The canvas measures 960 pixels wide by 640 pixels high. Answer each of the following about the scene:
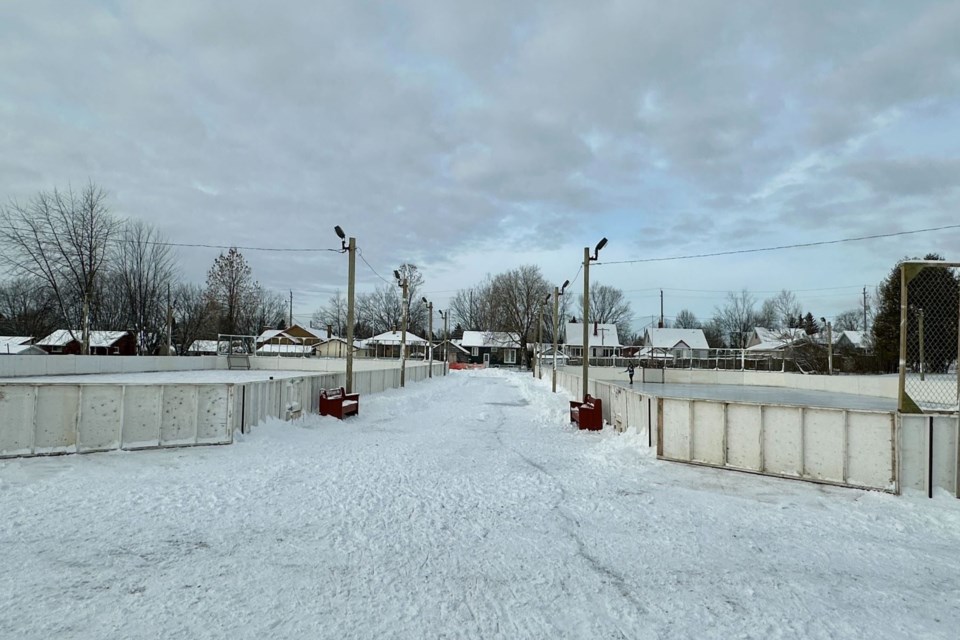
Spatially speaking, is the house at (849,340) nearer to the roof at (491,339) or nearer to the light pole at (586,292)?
the roof at (491,339)

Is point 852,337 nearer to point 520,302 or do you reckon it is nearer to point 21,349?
point 520,302

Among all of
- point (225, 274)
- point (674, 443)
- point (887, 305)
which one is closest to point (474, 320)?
point (225, 274)

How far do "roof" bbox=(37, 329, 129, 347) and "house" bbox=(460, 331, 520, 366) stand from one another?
4471 cm

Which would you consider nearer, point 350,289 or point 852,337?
point 350,289

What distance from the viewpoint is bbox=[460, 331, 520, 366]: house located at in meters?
78.0

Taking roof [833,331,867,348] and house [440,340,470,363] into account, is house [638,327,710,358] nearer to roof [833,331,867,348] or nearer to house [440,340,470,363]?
roof [833,331,867,348]

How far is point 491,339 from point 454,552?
74.0m

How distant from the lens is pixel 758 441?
895 centimetres

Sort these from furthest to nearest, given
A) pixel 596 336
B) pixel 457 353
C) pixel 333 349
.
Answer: pixel 457 353
pixel 596 336
pixel 333 349

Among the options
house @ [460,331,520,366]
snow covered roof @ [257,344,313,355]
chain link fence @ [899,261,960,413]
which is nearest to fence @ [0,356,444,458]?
chain link fence @ [899,261,960,413]

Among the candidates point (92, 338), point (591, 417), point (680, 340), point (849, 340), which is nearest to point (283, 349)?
point (92, 338)

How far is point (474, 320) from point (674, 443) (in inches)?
3427

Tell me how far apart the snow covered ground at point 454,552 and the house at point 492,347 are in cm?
6845

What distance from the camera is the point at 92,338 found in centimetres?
5244
